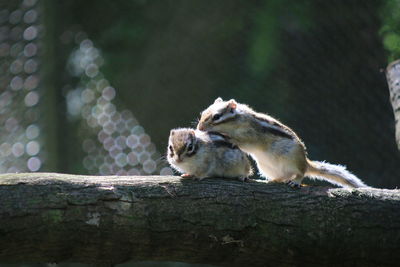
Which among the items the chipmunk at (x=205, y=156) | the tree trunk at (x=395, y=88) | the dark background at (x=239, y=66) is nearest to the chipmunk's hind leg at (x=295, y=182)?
the chipmunk at (x=205, y=156)

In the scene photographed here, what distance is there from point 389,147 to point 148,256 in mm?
3187

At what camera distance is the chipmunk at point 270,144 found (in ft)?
12.7

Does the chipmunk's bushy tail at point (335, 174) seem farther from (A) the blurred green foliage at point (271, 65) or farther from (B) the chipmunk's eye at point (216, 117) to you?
(A) the blurred green foliage at point (271, 65)

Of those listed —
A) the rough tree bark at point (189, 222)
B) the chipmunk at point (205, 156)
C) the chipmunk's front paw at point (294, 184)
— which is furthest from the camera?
the chipmunk at point (205, 156)

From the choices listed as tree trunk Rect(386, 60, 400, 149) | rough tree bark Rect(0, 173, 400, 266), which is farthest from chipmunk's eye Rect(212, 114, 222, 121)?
tree trunk Rect(386, 60, 400, 149)

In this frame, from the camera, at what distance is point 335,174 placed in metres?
3.97

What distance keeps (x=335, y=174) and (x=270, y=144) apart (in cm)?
46

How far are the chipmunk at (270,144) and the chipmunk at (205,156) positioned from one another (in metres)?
0.09

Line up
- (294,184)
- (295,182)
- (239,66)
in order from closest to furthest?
(294,184) < (295,182) < (239,66)

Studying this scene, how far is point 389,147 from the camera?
18.2 ft

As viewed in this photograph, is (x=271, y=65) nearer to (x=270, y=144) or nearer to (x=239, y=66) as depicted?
(x=239, y=66)

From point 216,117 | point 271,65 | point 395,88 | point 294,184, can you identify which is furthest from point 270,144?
point 271,65

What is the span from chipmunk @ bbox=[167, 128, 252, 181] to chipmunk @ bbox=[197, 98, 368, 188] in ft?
0.31

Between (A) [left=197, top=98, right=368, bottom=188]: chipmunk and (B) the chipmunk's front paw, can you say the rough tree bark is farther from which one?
(A) [left=197, top=98, right=368, bottom=188]: chipmunk
